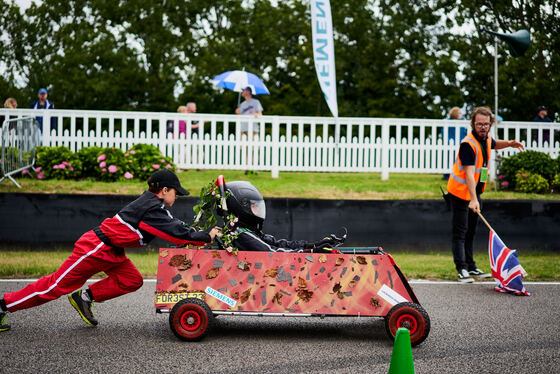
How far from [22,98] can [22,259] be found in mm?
24660

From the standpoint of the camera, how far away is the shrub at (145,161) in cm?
1283

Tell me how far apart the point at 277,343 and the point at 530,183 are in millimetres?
8765

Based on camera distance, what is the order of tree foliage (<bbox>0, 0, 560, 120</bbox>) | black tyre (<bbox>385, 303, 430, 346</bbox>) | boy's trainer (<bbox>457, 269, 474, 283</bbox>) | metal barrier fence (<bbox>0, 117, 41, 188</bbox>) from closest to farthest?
black tyre (<bbox>385, 303, 430, 346</bbox>), boy's trainer (<bbox>457, 269, 474, 283</bbox>), metal barrier fence (<bbox>0, 117, 41, 188</bbox>), tree foliage (<bbox>0, 0, 560, 120</bbox>)

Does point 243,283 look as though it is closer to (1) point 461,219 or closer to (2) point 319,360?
(2) point 319,360

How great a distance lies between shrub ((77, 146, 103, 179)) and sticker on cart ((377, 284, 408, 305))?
8.72m

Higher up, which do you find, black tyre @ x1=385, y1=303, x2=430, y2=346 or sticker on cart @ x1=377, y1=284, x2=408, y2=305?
sticker on cart @ x1=377, y1=284, x2=408, y2=305

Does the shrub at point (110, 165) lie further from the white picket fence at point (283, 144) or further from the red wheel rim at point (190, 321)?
the red wheel rim at point (190, 321)

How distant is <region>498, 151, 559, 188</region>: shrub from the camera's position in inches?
515

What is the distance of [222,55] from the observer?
31.9m

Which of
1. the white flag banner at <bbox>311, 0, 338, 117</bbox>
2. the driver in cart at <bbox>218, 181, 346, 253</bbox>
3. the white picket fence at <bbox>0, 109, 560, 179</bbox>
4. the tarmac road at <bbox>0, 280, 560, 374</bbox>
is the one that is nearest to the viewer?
the tarmac road at <bbox>0, 280, 560, 374</bbox>

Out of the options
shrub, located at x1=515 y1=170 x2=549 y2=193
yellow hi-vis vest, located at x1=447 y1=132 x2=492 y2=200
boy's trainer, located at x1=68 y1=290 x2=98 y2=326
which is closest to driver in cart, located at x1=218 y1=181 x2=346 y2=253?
boy's trainer, located at x1=68 y1=290 x2=98 y2=326

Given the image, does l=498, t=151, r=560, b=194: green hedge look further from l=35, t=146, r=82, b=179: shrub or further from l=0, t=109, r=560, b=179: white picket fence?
l=35, t=146, r=82, b=179: shrub

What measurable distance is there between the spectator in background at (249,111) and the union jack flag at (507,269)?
7306 mm

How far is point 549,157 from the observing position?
524 inches
